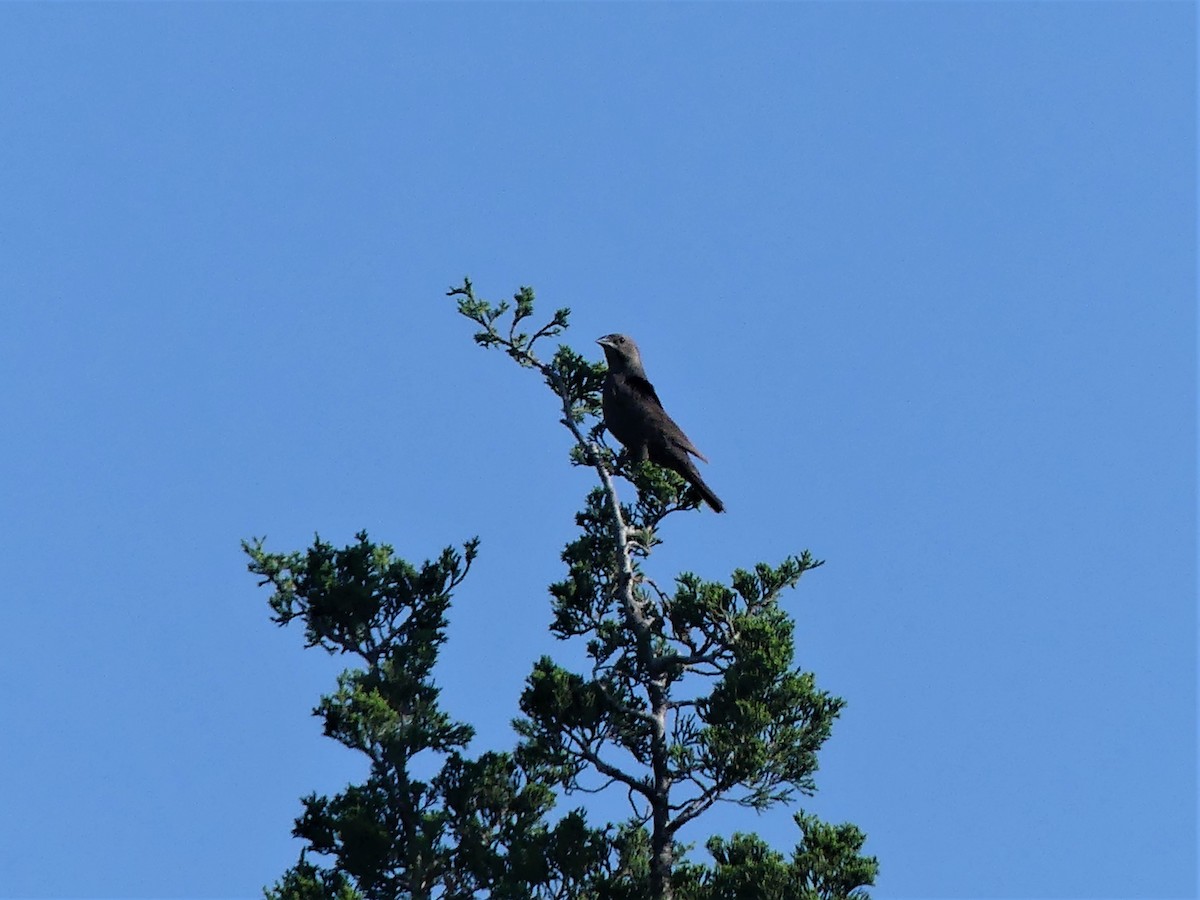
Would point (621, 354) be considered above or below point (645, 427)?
above

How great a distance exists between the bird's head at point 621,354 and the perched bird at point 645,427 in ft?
0.22

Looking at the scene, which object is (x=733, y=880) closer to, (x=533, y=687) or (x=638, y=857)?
(x=638, y=857)

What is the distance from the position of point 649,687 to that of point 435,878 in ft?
8.19

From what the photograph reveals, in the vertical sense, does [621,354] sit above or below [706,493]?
above

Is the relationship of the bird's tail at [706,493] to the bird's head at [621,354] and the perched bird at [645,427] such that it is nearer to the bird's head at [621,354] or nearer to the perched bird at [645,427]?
the perched bird at [645,427]

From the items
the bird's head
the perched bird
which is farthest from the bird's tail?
the bird's head

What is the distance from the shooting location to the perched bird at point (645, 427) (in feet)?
60.2

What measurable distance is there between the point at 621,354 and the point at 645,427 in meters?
1.13

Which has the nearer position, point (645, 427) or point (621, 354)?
point (645, 427)

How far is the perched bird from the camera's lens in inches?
722

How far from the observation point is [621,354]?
1916 centimetres

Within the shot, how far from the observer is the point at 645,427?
1834 centimetres

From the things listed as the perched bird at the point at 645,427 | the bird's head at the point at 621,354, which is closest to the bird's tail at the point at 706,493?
the perched bird at the point at 645,427

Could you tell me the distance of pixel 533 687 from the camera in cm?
1656
